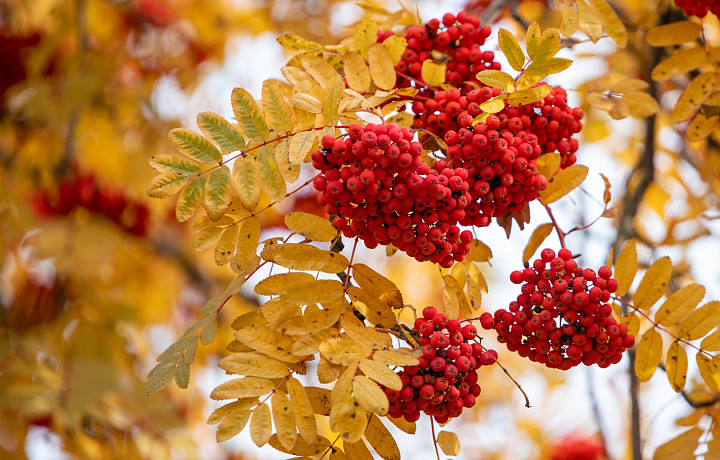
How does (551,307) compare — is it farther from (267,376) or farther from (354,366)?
(267,376)

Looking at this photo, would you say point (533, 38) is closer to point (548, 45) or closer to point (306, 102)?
point (548, 45)

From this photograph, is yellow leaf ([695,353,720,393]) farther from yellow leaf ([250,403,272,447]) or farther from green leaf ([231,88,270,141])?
green leaf ([231,88,270,141])

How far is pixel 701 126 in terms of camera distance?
1.54 m

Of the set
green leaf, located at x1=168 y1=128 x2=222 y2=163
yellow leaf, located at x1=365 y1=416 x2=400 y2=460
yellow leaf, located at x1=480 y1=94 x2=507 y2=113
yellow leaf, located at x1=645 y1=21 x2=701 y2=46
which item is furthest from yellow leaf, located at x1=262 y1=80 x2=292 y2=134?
yellow leaf, located at x1=645 y1=21 x2=701 y2=46

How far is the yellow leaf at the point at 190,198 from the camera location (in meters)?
1.18

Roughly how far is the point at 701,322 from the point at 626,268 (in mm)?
186

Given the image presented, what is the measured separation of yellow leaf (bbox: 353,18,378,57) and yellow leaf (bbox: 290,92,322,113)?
247 mm

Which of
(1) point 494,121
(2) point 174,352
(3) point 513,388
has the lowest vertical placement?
(3) point 513,388

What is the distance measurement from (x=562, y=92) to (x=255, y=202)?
0.64 meters

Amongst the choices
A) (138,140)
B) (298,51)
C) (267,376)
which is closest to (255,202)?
(267,376)

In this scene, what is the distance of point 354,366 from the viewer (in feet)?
3.50

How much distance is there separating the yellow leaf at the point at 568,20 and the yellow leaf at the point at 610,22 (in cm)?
9

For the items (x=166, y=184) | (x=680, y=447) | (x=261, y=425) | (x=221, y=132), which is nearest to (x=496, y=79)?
(x=221, y=132)

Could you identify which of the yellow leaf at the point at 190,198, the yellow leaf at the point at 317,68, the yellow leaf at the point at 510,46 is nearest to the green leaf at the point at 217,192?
the yellow leaf at the point at 190,198
